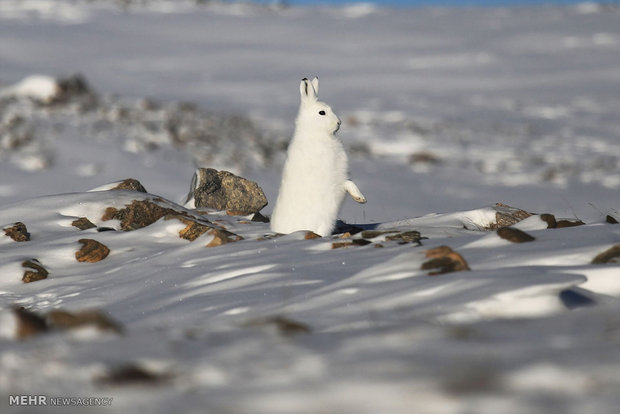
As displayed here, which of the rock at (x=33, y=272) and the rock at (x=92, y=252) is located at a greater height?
the rock at (x=92, y=252)

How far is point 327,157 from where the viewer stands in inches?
226

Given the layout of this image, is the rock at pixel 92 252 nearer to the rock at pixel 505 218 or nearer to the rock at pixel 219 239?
the rock at pixel 219 239

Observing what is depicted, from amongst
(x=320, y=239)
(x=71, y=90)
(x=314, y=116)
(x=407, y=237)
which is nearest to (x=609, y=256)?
(x=407, y=237)

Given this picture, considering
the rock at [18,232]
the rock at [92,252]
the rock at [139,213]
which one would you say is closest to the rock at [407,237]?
the rock at [92,252]

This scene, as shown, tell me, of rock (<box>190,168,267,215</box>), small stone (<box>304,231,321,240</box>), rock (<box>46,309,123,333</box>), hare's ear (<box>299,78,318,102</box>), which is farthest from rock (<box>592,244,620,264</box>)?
rock (<box>190,168,267,215</box>)

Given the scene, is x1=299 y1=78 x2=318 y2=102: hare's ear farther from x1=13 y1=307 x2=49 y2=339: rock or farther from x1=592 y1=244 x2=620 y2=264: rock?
x1=13 y1=307 x2=49 y2=339: rock

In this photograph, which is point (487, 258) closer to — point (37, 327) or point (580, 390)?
point (580, 390)

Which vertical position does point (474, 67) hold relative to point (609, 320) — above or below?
above

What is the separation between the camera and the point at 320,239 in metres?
5.16

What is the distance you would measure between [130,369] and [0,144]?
43.5ft

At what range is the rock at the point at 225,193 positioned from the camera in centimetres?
863

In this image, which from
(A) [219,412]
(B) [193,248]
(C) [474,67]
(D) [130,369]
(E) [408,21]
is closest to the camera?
(A) [219,412]

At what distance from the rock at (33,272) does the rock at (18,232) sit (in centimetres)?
95

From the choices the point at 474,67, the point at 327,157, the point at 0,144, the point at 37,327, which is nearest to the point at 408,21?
the point at 474,67
